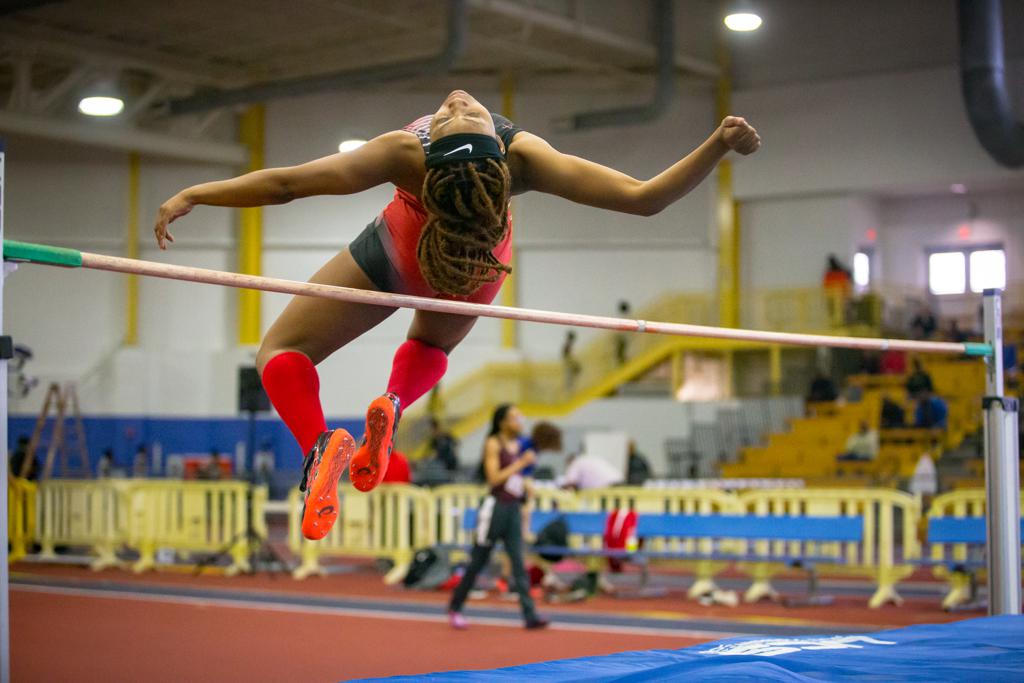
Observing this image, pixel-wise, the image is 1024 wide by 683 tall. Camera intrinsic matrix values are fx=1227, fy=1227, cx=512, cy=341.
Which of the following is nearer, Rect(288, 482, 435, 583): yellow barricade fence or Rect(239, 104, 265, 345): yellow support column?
Rect(288, 482, 435, 583): yellow barricade fence

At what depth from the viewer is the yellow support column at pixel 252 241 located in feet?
66.4

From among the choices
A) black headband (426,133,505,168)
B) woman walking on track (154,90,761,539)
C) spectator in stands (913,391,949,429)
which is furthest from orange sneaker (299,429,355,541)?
spectator in stands (913,391,949,429)

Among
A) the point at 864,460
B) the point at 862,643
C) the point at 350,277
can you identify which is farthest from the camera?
the point at 864,460

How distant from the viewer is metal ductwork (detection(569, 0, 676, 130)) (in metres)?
18.5

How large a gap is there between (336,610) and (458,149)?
6.30 metres

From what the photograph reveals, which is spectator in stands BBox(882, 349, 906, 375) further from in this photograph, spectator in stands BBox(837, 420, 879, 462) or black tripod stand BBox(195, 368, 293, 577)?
black tripod stand BBox(195, 368, 293, 577)

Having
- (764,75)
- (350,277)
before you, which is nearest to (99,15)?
(764,75)

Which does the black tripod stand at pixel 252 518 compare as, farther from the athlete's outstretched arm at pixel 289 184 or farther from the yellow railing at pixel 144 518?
the athlete's outstretched arm at pixel 289 184

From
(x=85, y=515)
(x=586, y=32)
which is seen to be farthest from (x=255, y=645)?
(x=586, y=32)

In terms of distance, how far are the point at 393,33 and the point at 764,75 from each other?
620cm

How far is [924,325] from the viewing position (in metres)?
18.9

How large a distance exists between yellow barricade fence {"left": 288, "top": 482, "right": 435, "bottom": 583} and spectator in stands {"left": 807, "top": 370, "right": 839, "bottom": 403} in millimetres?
9076

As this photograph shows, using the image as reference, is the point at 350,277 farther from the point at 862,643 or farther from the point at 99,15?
the point at 99,15

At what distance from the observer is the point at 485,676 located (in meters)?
3.52
